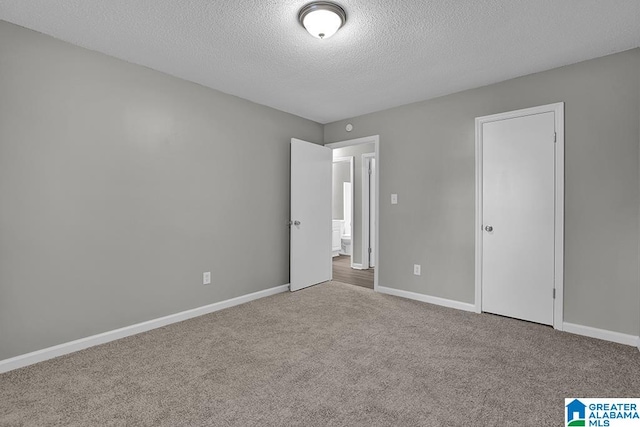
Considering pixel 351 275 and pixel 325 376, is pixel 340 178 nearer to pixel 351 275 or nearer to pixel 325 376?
pixel 351 275

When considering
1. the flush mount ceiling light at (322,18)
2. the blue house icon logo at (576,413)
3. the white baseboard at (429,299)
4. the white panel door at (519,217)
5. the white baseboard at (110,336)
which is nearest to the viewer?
the blue house icon logo at (576,413)

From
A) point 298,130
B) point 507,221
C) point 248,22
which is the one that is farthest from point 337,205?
point 248,22

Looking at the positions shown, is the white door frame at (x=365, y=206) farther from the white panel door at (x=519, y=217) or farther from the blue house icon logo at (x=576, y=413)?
the blue house icon logo at (x=576, y=413)

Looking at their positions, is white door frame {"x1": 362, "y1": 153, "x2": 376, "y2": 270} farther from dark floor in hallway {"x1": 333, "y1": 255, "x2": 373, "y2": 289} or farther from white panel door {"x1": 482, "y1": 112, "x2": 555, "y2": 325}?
white panel door {"x1": 482, "y1": 112, "x2": 555, "y2": 325}

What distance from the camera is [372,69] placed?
9.62ft

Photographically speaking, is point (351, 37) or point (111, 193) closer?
point (351, 37)

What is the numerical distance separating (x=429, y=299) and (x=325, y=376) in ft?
6.72

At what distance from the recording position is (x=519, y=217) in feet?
10.2

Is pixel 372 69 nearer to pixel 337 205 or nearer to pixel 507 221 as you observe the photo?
pixel 507 221

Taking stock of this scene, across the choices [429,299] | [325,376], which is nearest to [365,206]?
[429,299]

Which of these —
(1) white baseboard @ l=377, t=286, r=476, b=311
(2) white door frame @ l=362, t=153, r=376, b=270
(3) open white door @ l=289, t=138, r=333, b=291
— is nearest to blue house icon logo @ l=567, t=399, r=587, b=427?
(1) white baseboard @ l=377, t=286, r=476, b=311

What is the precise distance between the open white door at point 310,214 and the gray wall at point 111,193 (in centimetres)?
50

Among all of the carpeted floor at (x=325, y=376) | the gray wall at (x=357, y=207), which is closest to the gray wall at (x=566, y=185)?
the carpeted floor at (x=325, y=376)

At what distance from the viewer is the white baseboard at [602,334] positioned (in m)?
2.56
